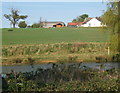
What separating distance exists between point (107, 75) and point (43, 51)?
2118 centimetres

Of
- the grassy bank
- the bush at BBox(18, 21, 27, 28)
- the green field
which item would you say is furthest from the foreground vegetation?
the bush at BBox(18, 21, 27, 28)

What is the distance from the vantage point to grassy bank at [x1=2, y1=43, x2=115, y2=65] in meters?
25.6

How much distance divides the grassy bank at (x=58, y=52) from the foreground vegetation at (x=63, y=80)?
1585cm

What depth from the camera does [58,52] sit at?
29594 mm

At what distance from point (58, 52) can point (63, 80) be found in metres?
21.6

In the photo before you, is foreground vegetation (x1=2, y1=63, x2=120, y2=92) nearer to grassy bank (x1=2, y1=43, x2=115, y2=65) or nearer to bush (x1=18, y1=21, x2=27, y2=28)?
grassy bank (x1=2, y1=43, x2=115, y2=65)

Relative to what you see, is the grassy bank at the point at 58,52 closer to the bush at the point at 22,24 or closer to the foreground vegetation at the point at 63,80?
the foreground vegetation at the point at 63,80

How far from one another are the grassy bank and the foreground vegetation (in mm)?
15846

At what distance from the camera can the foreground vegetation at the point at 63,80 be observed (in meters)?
7.30

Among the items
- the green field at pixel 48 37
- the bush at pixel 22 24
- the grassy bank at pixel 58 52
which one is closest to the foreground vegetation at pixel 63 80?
the grassy bank at pixel 58 52

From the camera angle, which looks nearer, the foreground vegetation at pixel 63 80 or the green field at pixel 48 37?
the foreground vegetation at pixel 63 80

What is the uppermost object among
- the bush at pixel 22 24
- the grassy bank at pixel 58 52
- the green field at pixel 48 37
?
the bush at pixel 22 24

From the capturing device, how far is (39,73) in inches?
345

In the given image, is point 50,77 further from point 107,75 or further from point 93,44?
point 93,44
